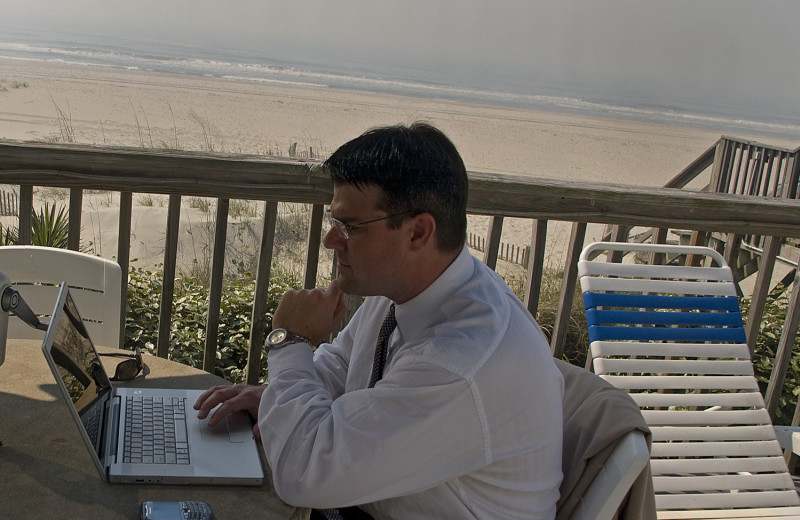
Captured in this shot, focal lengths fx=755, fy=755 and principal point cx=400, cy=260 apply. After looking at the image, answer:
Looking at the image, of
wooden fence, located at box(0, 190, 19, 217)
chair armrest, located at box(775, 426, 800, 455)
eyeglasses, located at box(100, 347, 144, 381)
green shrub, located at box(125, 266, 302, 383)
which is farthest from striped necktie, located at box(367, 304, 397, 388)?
wooden fence, located at box(0, 190, 19, 217)

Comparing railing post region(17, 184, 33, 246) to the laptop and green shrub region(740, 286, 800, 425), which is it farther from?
green shrub region(740, 286, 800, 425)

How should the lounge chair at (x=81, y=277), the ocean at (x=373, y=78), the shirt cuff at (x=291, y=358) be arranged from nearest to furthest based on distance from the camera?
1. the shirt cuff at (x=291, y=358)
2. the lounge chair at (x=81, y=277)
3. the ocean at (x=373, y=78)

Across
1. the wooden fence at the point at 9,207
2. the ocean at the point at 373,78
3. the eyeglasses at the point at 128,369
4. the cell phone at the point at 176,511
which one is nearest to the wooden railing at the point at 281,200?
the eyeglasses at the point at 128,369

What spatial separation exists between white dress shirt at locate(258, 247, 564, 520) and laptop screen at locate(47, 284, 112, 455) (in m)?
0.34

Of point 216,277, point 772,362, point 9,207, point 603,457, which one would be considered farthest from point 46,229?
point 9,207

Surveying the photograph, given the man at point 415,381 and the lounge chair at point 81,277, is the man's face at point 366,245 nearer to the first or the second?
the man at point 415,381

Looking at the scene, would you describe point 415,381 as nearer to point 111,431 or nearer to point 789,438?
point 111,431

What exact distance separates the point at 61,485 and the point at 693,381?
7.52 ft

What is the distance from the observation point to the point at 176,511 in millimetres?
1326

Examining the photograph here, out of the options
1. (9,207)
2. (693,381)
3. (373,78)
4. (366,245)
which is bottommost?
(9,207)

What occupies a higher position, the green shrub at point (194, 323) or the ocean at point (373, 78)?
the ocean at point (373, 78)

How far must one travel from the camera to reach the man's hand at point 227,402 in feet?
5.61

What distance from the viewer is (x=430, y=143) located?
5.13ft

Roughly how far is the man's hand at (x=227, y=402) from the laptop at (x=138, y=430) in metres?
0.02
